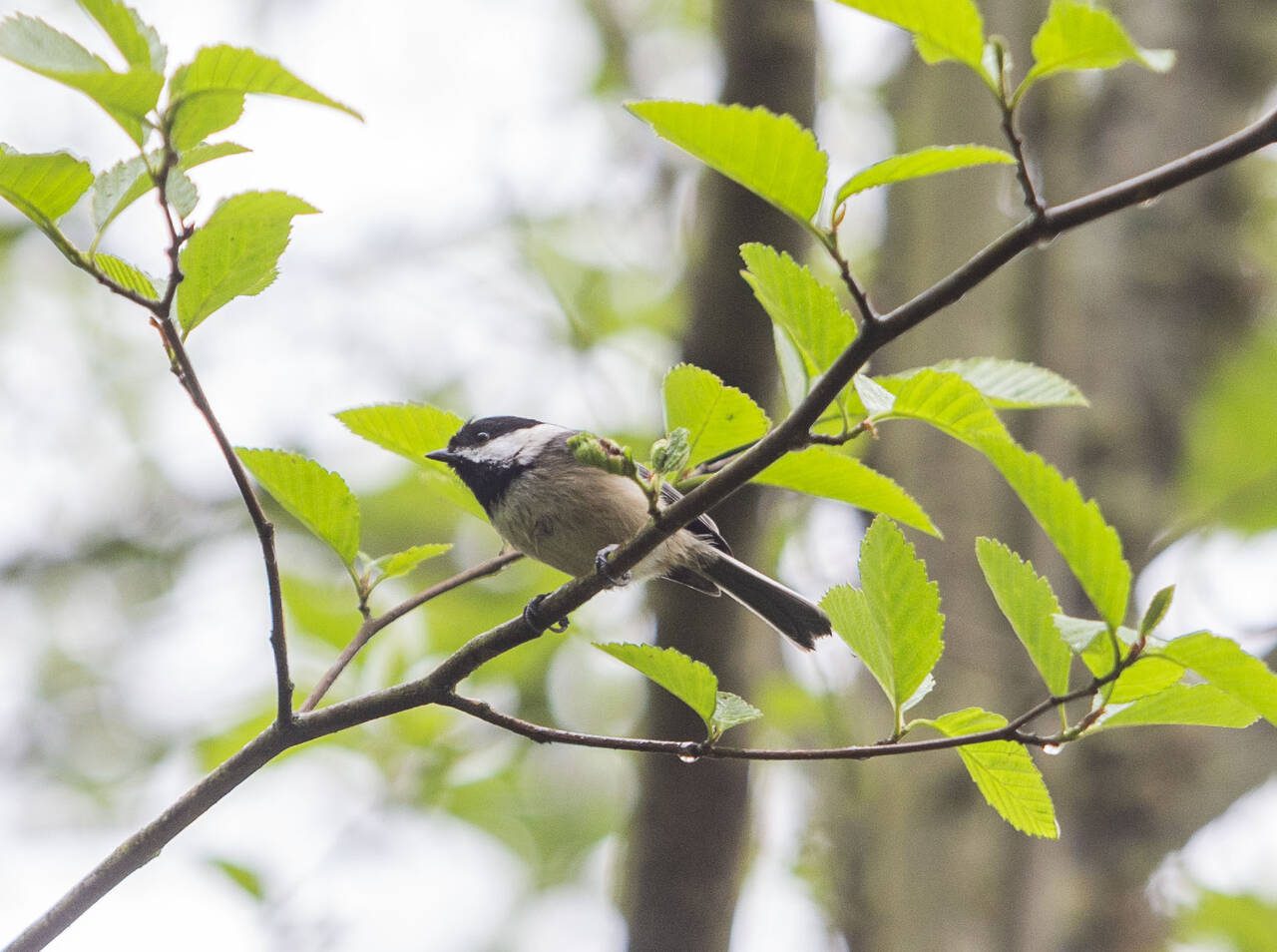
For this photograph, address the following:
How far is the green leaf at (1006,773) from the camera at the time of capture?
1426mm

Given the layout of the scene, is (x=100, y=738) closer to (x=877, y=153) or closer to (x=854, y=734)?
(x=854, y=734)

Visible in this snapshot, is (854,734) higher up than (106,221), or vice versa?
(106,221)

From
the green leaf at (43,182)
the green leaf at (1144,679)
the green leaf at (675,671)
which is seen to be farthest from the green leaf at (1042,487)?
the green leaf at (43,182)

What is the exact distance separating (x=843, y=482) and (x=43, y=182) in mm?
989

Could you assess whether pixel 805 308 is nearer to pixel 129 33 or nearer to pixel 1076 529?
pixel 1076 529

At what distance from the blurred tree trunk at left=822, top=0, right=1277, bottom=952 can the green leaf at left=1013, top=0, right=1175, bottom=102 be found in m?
2.44

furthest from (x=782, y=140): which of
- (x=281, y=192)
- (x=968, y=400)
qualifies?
(x=281, y=192)

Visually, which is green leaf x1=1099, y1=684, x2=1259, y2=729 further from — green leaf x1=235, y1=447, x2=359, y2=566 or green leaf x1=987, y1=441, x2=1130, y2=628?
green leaf x1=235, y1=447, x2=359, y2=566

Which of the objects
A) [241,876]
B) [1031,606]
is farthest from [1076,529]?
→ [241,876]

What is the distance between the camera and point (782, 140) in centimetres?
116

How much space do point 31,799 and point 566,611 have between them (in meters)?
5.27

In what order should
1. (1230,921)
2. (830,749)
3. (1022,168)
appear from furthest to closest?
(1230,921) < (830,749) < (1022,168)

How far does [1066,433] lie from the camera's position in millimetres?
3885

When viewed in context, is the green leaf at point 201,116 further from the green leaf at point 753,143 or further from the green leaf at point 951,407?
the green leaf at point 951,407
